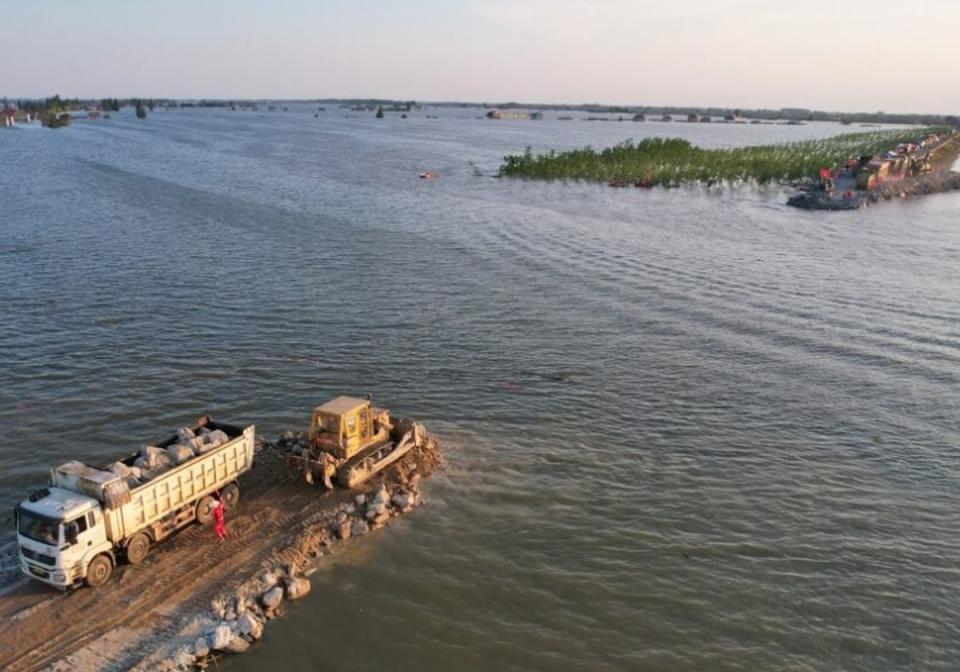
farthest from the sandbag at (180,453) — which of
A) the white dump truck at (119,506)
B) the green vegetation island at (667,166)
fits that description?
the green vegetation island at (667,166)

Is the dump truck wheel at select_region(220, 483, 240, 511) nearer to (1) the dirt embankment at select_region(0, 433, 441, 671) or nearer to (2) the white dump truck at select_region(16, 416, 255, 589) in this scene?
(2) the white dump truck at select_region(16, 416, 255, 589)

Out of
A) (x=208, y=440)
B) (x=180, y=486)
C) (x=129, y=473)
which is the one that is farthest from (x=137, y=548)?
(x=208, y=440)

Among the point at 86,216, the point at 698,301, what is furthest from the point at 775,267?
the point at 86,216

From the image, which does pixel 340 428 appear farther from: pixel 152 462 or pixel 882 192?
pixel 882 192

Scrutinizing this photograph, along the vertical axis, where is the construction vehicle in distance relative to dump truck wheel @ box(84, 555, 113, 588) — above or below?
above

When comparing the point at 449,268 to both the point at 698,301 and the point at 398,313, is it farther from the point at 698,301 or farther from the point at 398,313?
the point at 698,301

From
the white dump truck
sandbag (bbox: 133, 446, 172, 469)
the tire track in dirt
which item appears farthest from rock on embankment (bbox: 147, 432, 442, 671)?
sandbag (bbox: 133, 446, 172, 469)

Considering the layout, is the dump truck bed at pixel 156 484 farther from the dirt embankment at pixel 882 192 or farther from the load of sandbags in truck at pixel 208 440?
the dirt embankment at pixel 882 192

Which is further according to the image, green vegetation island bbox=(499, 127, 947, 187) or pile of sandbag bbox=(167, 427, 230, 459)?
green vegetation island bbox=(499, 127, 947, 187)
